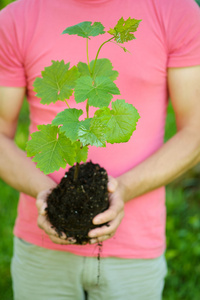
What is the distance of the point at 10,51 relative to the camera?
154cm

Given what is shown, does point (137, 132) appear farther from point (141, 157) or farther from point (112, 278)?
point (112, 278)

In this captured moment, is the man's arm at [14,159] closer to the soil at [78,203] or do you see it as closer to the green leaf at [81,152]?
the soil at [78,203]

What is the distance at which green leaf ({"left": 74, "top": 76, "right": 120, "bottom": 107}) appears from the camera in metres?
1.01

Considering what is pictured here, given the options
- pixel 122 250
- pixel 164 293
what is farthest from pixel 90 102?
pixel 164 293

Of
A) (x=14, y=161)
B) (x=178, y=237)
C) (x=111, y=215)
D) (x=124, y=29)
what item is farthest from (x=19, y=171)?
(x=178, y=237)

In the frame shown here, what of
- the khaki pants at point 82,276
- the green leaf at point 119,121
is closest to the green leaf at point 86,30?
the green leaf at point 119,121

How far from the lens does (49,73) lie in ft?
3.82

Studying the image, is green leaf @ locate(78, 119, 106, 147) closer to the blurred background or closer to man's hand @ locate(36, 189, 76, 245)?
man's hand @ locate(36, 189, 76, 245)

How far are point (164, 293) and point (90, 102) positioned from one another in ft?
7.09

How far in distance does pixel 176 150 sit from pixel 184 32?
50 centimetres

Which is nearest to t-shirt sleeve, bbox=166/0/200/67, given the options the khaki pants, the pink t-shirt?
the pink t-shirt

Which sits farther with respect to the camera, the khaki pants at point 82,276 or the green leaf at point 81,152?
the khaki pants at point 82,276

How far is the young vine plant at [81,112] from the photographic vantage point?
3.28 feet

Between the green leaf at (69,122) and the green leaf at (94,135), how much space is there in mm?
34
